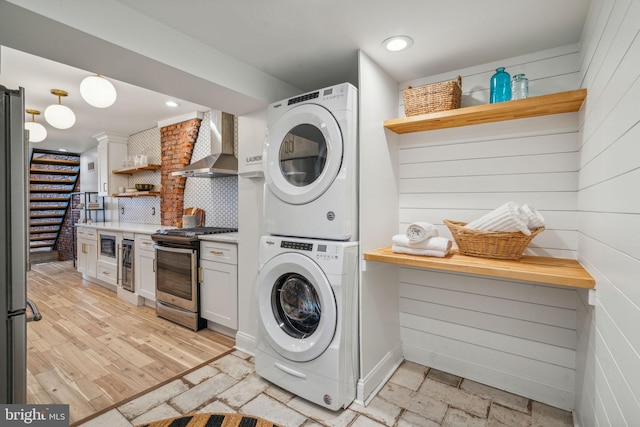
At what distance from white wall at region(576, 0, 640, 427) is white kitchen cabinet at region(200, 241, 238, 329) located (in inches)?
91.2

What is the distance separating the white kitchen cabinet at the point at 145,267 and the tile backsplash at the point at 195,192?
73 centimetres

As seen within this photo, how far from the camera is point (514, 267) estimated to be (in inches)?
59.5

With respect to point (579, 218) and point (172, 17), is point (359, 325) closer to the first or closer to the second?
point (579, 218)

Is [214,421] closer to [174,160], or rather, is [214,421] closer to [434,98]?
[434,98]

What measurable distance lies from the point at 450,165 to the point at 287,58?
132 cm

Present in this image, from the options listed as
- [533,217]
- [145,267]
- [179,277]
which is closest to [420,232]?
[533,217]

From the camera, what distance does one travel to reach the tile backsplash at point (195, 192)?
3.73m

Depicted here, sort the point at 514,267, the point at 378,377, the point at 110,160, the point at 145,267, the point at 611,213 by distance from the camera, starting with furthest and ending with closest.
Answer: the point at 110,160 → the point at 145,267 → the point at 378,377 → the point at 514,267 → the point at 611,213

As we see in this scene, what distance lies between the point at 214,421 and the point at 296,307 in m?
0.74

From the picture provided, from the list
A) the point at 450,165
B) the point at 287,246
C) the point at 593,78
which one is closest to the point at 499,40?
the point at 593,78

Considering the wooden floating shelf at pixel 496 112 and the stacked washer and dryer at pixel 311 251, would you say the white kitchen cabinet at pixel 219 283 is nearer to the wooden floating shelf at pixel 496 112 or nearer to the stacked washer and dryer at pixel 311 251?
the stacked washer and dryer at pixel 311 251

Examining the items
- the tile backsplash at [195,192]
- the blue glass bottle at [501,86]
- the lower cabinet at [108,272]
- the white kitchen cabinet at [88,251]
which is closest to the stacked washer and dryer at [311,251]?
the blue glass bottle at [501,86]

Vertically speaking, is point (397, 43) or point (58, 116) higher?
point (397, 43)

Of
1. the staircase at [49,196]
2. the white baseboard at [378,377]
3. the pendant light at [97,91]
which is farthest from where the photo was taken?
the staircase at [49,196]
